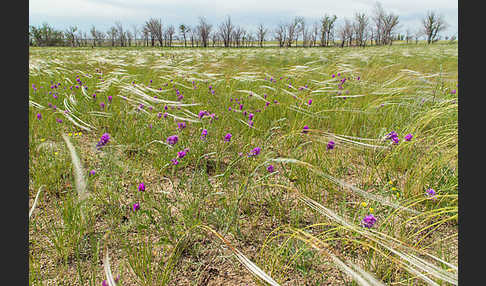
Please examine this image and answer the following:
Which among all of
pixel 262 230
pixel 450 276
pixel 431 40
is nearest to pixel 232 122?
pixel 262 230

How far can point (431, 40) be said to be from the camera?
63969 millimetres

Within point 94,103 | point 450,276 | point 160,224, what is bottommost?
point 160,224

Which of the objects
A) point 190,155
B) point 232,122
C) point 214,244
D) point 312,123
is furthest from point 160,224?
point 312,123

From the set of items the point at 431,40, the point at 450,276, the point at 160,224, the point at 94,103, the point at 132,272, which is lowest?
the point at 132,272

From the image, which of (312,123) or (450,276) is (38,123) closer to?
(312,123)

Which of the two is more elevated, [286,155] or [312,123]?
[312,123]

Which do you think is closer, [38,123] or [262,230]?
[262,230]

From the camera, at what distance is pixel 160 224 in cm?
145

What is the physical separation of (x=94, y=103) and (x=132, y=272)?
9.60 feet

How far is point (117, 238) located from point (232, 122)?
1.73m
